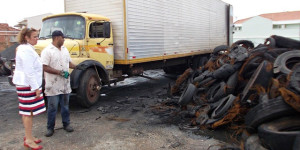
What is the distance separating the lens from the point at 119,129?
4.74 meters

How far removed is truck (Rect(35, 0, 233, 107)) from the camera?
619 cm

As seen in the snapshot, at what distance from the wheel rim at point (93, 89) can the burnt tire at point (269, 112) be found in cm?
398

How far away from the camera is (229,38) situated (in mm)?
15461

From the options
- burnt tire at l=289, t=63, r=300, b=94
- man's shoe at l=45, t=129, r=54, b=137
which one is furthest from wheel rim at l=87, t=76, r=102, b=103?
burnt tire at l=289, t=63, r=300, b=94

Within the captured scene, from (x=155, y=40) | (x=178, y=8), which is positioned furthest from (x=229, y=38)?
(x=155, y=40)

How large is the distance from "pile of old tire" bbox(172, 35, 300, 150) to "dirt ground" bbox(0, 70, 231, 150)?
48 cm

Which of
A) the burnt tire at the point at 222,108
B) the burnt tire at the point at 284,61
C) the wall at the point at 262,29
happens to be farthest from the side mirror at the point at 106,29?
the wall at the point at 262,29

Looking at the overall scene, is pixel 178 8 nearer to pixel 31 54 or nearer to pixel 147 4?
pixel 147 4

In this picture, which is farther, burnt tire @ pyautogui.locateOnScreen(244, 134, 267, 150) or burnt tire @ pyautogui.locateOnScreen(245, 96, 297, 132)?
burnt tire @ pyautogui.locateOnScreen(245, 96, 297, 132)

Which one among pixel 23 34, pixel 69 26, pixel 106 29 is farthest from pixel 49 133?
pixel 106 29

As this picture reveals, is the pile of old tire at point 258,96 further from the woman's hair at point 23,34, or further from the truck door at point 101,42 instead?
the woman's hair at point 23,34

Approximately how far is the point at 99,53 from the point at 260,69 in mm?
4224

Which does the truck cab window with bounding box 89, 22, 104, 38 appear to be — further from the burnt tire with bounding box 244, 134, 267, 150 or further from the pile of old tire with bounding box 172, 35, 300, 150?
the burnt tire with bounding box 244, 134, 267, 150

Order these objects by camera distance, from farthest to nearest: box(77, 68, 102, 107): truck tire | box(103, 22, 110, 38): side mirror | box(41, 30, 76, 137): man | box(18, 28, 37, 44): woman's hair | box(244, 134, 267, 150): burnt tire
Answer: box(103, 22, 110, 38): side mirror → box(77, 68, 102, 107): truck tire → box(41, 30, 76, 137): man → box(18, 28, 37, 44): woman's hair → box(244, 134, 267, 150): burnt tire
